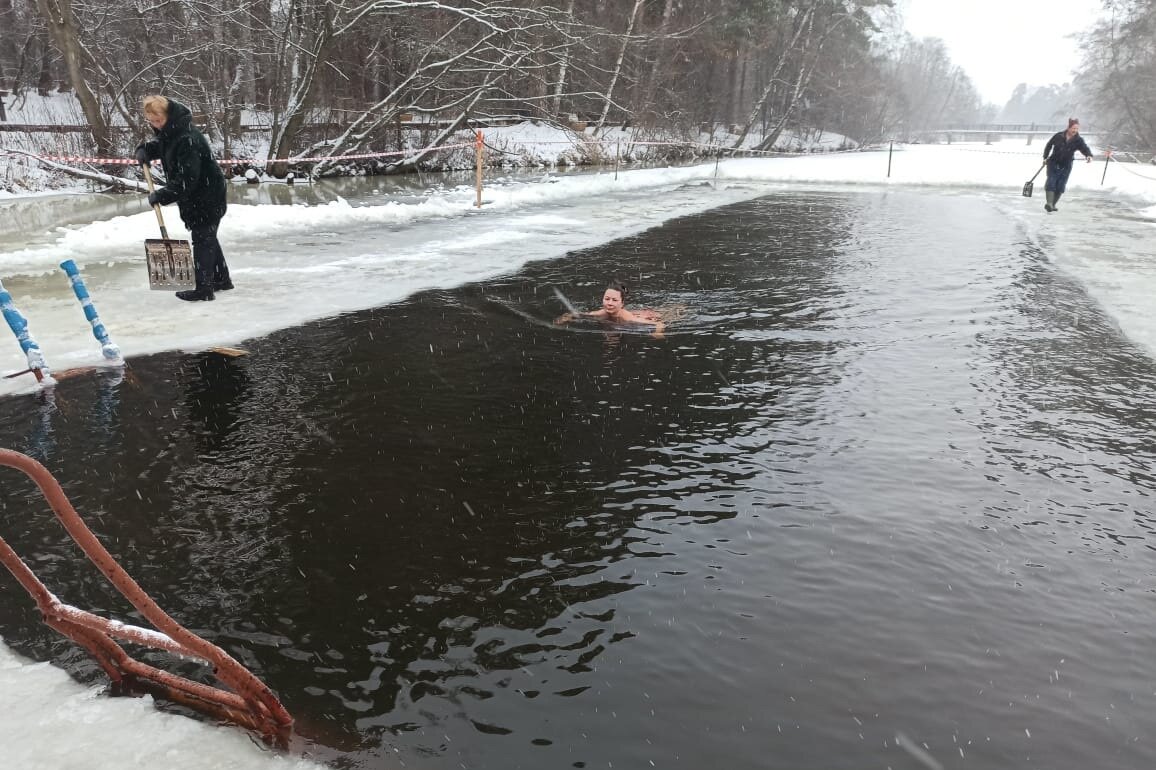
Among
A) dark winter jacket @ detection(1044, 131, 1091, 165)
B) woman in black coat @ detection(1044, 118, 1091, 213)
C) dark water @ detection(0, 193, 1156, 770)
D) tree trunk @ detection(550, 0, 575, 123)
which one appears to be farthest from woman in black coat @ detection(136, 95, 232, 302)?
dark winter jacket @ detection(1044, 131, 1091, 165)

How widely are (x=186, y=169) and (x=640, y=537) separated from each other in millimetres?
6512

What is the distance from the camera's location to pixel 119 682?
2938mm

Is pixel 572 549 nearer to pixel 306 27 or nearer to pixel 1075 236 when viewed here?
pixel 1075 236

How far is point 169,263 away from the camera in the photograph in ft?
27.9

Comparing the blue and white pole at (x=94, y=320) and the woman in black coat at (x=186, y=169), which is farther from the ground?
the woman in black coat at (x=186, y=169)

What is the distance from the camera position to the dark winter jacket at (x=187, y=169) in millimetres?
7941

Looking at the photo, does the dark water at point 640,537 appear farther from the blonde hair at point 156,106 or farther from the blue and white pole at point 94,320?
the blonde hair at point 156,106

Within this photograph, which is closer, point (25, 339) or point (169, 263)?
point (25, 339)

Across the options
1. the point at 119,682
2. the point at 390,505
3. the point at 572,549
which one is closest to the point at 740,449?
the point at 572,549

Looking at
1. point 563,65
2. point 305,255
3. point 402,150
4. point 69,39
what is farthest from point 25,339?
point 402,150

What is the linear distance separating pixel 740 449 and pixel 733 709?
256 cm

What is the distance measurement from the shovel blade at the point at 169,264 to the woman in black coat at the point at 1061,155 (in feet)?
51.0

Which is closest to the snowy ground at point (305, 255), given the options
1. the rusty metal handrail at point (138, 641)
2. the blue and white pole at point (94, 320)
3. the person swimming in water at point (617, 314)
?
the blue and white pole at point (94, 320)

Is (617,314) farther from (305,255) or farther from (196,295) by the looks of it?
(305,255)
